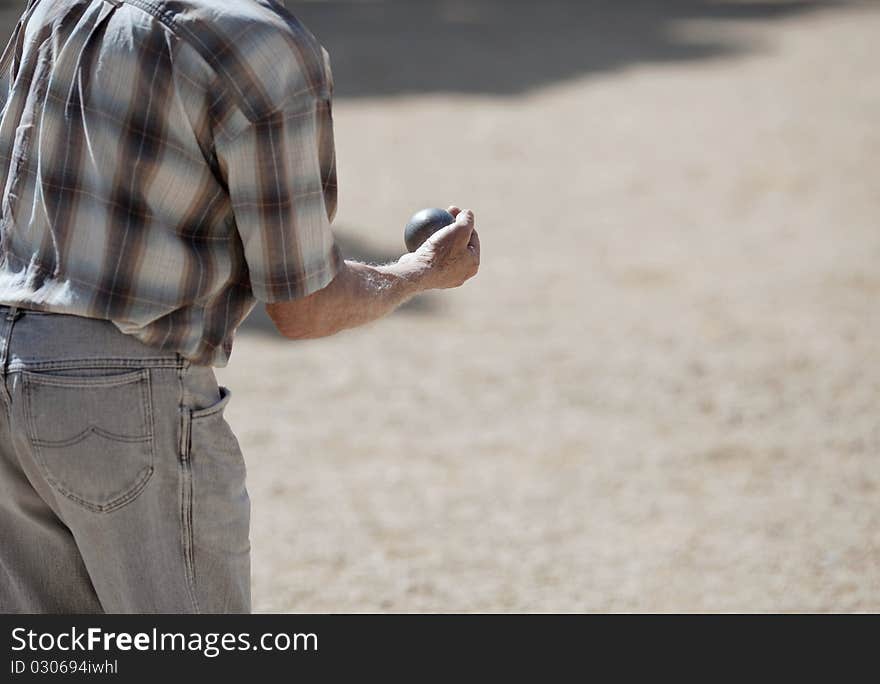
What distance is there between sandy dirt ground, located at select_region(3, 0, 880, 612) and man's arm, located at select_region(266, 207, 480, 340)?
1.70m

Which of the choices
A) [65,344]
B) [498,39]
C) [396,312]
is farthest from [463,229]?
[498,39]

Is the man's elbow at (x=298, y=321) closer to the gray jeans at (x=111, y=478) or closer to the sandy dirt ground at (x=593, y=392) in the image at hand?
the gray jeans at (x=111, y=478)

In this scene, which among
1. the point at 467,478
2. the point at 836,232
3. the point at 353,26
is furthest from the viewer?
the point at 353,26

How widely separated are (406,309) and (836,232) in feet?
9.63

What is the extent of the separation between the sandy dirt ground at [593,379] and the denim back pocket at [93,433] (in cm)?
186

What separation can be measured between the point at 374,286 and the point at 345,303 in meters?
0.07

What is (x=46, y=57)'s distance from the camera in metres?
2.09

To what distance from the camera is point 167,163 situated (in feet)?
6.54

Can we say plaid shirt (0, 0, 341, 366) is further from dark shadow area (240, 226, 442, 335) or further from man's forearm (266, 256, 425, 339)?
dark shadow area (240, 226, 442, 335)

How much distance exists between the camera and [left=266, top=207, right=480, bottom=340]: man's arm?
2180mm

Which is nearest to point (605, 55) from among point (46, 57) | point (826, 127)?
point (826, 127)

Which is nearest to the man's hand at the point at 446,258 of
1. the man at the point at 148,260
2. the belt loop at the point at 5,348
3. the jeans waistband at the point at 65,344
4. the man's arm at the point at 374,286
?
the man's arm at the point at 374,286

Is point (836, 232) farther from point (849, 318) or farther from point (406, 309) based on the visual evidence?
point (406, 309)

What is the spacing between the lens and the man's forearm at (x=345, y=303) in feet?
7.12
